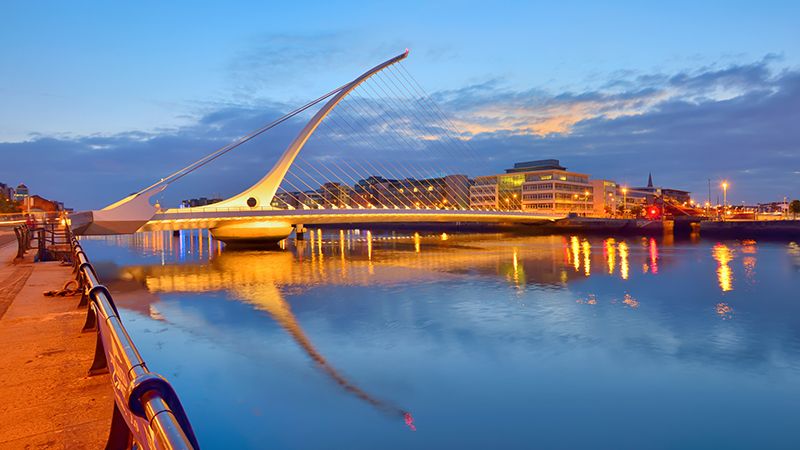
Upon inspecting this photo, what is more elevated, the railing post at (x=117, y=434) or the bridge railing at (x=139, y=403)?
the bridge railing at (x=139, y=403)

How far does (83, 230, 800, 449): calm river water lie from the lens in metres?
6.36

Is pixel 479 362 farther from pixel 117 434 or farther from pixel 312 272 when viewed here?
pixel 312 272

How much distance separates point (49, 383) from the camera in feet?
14.1

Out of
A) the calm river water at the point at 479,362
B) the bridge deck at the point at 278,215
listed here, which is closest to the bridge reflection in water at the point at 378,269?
the calm river water at the point at 479,362

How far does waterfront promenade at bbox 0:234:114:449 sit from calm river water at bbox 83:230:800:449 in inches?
77.4

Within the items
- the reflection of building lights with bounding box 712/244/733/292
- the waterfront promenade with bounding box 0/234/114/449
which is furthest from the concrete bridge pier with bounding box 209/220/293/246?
the waterfront promenade with bounding box 0/234/114/449

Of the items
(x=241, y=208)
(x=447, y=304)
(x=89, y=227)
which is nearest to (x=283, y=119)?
(x=241, y=208)

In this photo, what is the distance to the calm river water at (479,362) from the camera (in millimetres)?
6355

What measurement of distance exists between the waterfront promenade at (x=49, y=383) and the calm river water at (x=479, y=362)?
6.45 feet

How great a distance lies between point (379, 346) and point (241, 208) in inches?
1071

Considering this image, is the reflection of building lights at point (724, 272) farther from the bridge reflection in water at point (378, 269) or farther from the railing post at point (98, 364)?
the railing post at point (98, 364)

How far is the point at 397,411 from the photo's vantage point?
6887mm

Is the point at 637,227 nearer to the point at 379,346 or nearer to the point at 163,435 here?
the point at 379,346

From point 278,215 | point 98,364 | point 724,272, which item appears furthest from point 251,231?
point 98,364
